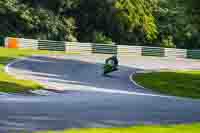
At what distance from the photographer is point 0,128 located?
44.0ft

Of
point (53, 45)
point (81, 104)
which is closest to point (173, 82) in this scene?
point (81, 104)

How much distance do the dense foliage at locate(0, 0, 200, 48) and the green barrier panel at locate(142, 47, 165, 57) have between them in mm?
3507

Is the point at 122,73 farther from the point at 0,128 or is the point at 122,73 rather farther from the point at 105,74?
the point at 0,128

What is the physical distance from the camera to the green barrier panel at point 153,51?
58.8 m

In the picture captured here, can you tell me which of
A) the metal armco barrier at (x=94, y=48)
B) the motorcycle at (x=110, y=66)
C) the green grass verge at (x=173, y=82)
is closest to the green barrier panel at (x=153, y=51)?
the metal armco barrier at (x=94, y=48)

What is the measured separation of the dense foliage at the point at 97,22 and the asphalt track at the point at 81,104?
1961 centimetres

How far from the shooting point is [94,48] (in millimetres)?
56406

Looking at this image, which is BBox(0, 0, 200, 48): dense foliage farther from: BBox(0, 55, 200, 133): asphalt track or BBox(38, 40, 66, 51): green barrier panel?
BBox(0, 55, 200, 133): asphalt track

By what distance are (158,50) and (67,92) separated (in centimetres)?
3256

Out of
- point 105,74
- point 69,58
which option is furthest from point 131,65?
point 105,74

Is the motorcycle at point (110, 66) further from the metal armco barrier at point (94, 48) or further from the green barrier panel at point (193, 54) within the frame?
the green barrier panel at point (193, 54)

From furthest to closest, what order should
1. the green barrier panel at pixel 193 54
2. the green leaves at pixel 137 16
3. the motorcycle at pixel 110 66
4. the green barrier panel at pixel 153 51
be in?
the green leaves at pixel 137 16
the green barrier panel at pixel 193 54
the green barrier panel at pixel 153 51
the motorcycle at pixel 110 66

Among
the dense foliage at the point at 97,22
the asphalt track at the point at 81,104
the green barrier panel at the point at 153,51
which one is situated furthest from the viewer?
the dense foliage at the point at 97,22

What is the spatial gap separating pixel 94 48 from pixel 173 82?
20918 mm
